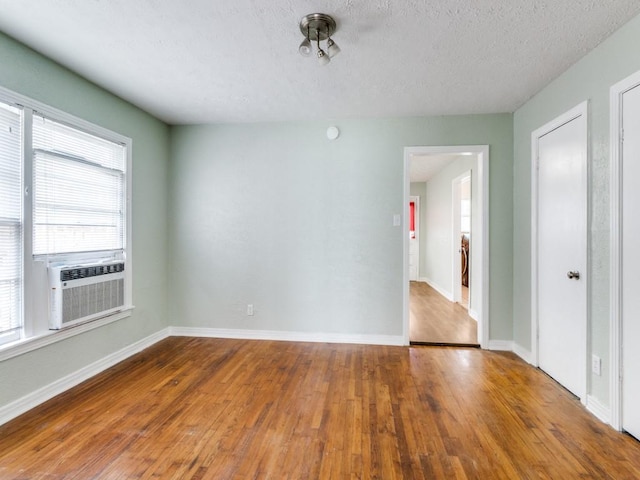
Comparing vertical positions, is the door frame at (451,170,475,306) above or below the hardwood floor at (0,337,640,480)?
above

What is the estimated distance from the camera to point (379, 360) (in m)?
2.99

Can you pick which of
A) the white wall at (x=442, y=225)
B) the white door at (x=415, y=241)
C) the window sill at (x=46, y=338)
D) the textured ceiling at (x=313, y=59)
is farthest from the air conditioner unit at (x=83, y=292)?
the white door at (x=415, y=241)

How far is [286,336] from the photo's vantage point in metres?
3.56

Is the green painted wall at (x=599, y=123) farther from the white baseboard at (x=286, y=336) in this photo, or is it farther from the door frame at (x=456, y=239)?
the door frame at (x=456, y=239)

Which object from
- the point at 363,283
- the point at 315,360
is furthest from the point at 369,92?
the point at 315,360

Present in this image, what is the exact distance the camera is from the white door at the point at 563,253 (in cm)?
224

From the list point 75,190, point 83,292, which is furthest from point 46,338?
point 75,190

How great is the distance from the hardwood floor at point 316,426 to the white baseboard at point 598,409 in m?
0.05

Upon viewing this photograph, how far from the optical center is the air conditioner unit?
2287mm

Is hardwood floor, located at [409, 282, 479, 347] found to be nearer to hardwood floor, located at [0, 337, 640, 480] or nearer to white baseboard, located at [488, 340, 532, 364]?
white baseboard, located at [488, 340, 532, 364]

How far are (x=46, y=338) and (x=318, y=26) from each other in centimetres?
282

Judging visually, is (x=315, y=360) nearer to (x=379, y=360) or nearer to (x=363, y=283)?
(x=379, y=360)

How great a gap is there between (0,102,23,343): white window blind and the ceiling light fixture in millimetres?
1957

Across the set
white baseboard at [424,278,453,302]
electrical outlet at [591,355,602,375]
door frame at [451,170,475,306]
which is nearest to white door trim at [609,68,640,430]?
electrical outlet at [591,355,602,375]
